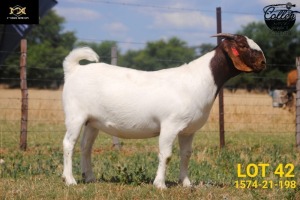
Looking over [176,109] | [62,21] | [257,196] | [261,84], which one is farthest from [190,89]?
[62,21]

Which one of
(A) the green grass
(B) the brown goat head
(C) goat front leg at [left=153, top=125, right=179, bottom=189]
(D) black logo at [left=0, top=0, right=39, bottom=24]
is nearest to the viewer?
(A) the green grass

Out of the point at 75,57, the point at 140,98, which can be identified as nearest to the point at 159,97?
the point at 140,98

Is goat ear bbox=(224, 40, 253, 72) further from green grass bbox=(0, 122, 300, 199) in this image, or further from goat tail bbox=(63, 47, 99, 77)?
→ goat tail bbox=(63, 47, 99, 77)

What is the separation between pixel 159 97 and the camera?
7.18m

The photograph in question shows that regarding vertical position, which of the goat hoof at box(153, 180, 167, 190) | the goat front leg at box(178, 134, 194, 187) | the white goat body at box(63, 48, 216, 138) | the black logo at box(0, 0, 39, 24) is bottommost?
the goat hoof at box(153, 180, 167, 190)

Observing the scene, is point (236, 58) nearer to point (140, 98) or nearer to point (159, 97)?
point (159, 97)

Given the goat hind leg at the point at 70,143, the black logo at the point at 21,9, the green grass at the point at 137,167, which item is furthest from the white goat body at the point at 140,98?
the black logo at the point at 21,9

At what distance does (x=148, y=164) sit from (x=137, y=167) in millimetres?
396

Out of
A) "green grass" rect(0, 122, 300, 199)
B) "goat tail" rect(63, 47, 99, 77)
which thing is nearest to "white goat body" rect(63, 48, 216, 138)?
"goat tail" rect(63, 47, 99, 77)

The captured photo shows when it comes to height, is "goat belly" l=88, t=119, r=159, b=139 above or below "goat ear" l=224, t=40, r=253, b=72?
below

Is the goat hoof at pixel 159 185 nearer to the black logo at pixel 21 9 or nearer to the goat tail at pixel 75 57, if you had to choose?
the goat tail at pixel 75 57

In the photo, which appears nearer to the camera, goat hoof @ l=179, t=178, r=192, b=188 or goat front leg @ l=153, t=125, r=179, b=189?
goat front leg @ l=153, t=125, r=179, b=189

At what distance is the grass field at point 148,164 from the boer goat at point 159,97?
0.54 m

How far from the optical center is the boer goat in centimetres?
717
